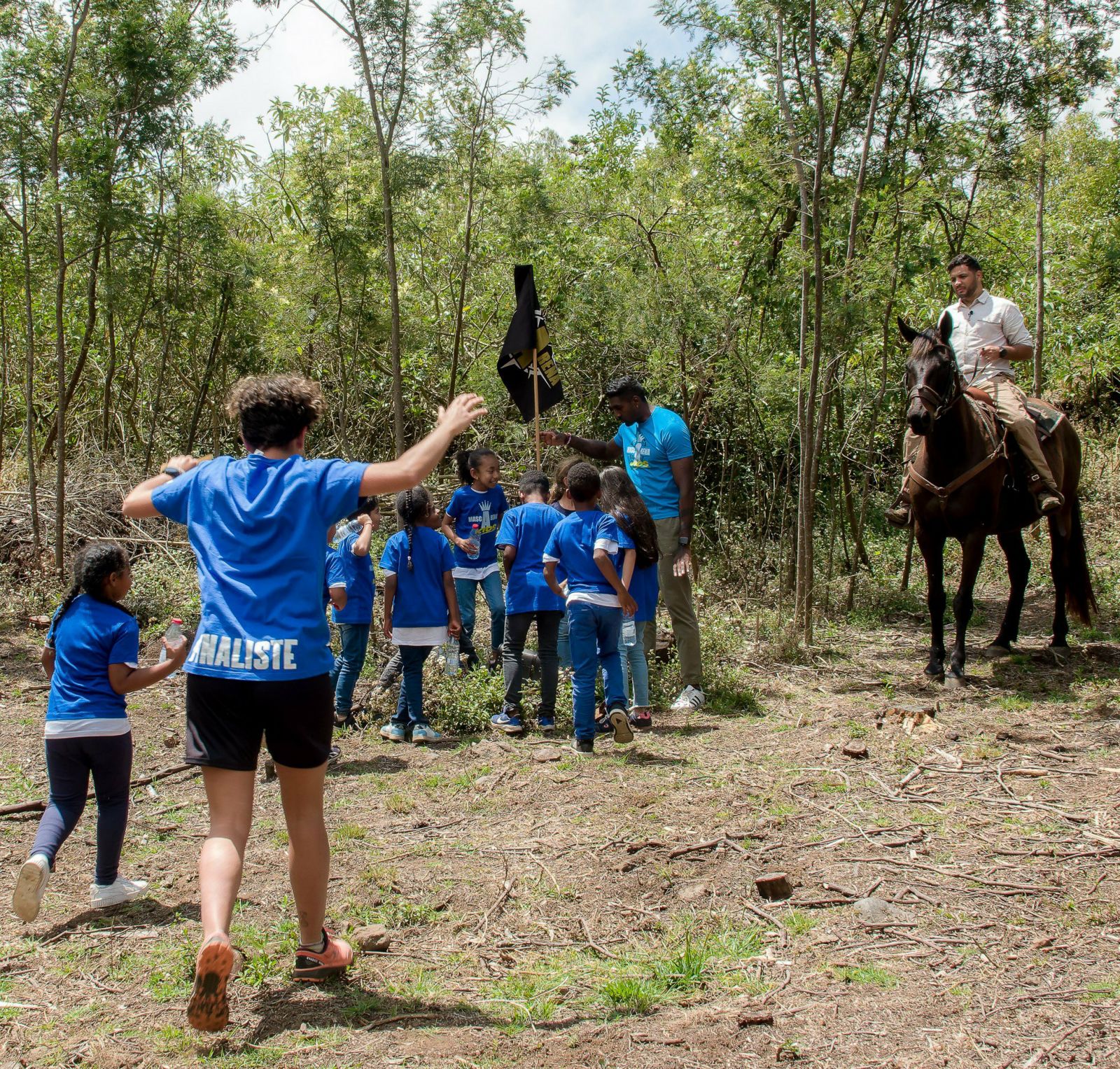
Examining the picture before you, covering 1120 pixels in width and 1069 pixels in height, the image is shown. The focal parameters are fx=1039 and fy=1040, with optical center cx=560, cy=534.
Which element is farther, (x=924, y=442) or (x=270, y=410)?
(x=924, y=442)

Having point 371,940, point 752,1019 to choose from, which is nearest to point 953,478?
point 752,1019

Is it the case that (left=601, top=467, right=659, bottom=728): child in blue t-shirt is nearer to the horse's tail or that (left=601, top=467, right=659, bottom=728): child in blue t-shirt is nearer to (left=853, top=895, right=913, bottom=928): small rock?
(left=853, top=895, right=913, bottom=928): small rock

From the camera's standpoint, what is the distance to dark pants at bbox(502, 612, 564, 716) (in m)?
7.25

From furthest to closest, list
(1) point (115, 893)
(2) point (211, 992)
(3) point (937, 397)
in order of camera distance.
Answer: (3) point (937, 397) → (1) point (115, 893) → (2) point (211, 992)

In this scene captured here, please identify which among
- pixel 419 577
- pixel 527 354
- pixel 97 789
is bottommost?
pixel 97 789

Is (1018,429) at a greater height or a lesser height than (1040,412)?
lesser

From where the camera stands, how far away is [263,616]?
11.0ft

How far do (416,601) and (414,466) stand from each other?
395 cm

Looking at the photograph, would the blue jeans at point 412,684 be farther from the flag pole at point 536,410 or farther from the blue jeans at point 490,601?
the flag pole at point 536,410

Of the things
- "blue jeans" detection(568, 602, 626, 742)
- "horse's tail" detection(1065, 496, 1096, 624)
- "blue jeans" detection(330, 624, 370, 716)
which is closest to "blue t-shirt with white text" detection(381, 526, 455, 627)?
"blue jeans" detection(330, 624, 370, 716)

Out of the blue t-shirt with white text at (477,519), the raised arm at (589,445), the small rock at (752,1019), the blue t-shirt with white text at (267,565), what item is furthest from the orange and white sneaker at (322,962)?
the blue t-shirt with white text at (477,519)

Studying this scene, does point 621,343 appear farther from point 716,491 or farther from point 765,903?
point 765,903

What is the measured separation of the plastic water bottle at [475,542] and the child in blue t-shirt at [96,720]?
162 inches

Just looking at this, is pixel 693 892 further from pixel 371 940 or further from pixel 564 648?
pixel 564 648
